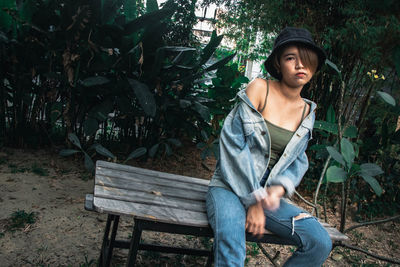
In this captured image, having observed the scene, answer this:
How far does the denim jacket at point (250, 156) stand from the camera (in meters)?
1.55

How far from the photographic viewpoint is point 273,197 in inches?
60.0

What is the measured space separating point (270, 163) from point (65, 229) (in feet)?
5.13

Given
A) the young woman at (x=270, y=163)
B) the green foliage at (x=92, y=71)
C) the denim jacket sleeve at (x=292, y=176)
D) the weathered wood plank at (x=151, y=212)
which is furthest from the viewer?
the green foliage at (x=92, y=71)

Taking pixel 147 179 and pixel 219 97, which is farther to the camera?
pixel 219 97

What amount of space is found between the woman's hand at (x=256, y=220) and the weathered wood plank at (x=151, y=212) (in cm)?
19

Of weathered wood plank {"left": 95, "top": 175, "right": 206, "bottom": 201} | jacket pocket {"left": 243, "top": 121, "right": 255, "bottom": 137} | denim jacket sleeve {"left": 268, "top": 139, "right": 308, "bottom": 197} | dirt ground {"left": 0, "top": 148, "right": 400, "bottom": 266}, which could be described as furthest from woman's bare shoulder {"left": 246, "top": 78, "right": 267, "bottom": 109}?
dirt ground {"left": 0, "top": 148, "right": 400, "bottom": 266}

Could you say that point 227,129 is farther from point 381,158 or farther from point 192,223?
point 381,158

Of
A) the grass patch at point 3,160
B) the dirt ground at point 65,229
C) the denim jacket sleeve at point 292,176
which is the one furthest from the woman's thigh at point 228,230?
the grass patch at point 3,160

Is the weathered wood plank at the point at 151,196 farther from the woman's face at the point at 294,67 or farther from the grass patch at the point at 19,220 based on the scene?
the grass patch at the point at 19,220

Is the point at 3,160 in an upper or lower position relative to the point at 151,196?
lower

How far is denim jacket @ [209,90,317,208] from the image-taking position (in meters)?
1.55

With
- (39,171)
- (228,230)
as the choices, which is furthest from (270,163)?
(39,171)

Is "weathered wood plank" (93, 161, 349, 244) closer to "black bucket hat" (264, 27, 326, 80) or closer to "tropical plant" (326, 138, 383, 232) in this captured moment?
"tropical plant" (326, 138, 383, 232)

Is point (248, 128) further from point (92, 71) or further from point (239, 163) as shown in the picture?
point (92, 71)
